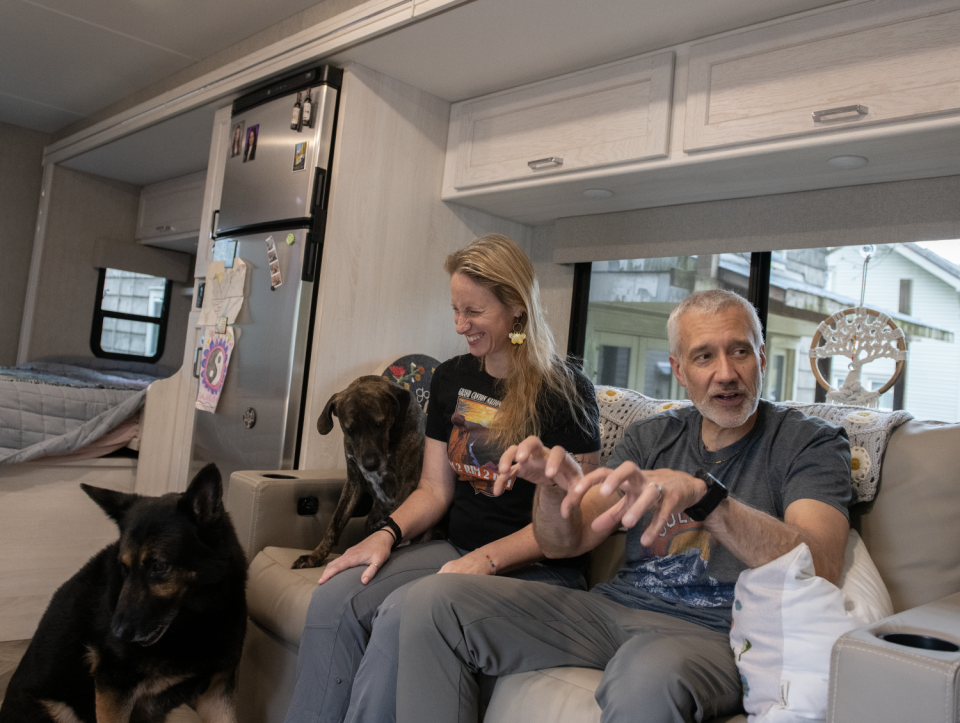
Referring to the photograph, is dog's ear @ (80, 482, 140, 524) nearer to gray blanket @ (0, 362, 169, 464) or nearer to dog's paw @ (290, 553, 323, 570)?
dog's paw @ (290, 553, 323, 570)

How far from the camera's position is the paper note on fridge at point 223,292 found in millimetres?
2988

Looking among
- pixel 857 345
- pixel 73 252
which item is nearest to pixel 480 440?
pixel 857 345

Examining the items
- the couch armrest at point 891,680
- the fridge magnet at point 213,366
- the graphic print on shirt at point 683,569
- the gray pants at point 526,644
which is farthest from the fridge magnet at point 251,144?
the couch armrest at point 891,680

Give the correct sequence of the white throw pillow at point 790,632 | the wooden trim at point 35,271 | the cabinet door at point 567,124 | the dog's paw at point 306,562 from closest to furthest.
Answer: the white throw pillow at point 790,632 < the dog's paw at point 306,562 < the cabinet door at point 567,124 < the wooden trim at point 35,271

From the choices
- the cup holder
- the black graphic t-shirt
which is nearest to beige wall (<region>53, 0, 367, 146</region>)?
the black graphic t-shirt

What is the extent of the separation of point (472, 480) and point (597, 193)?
133 centimetres

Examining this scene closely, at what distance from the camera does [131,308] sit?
17.1 feet

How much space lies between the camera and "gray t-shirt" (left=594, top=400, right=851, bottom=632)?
1.37m

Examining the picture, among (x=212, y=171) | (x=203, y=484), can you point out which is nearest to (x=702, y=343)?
(x=203, y=484)

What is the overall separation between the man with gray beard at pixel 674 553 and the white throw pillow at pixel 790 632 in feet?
0.19

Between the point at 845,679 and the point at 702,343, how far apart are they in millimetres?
744

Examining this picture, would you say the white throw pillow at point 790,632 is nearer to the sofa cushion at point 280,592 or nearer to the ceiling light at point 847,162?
the sofa cushion at point 280,592

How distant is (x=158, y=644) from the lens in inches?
61.8

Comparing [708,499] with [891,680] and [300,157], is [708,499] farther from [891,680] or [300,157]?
[300,157]
